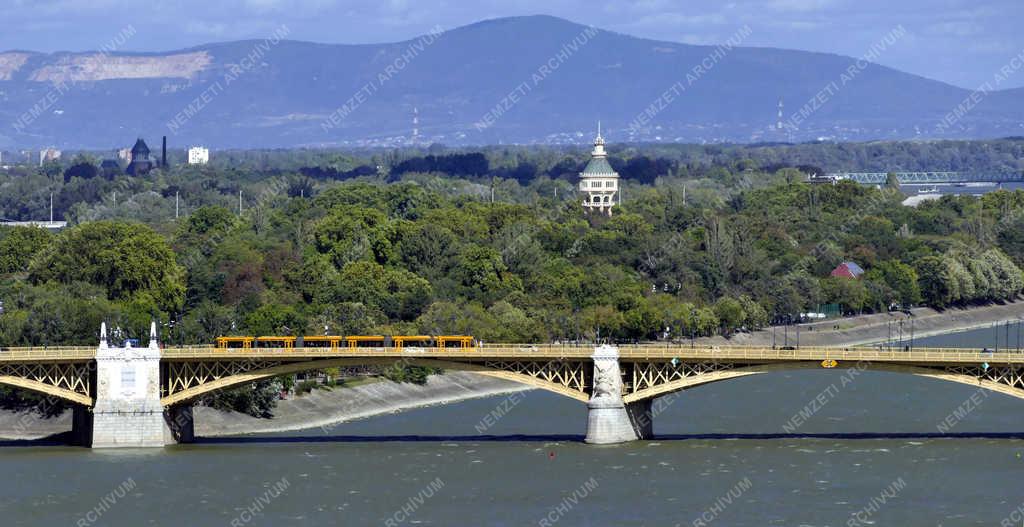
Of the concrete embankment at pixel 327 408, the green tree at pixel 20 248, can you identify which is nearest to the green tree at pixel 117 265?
the green tree at pixel 20 248

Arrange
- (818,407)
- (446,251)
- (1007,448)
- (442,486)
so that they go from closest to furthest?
1. (442,486)
2. (1007,448)
3. (818,407)
4. (446,251)

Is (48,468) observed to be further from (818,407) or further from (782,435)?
(818,407)

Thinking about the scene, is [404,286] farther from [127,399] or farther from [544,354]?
[544,354]

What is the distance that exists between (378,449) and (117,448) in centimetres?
1197

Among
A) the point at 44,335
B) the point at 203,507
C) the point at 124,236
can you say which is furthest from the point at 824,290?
the point at 203,507

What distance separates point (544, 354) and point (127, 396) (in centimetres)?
1932

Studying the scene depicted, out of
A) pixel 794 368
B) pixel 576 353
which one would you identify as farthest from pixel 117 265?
pixel 794 368

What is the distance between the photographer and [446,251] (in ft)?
593

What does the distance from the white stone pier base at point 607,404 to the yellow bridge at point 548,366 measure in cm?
5

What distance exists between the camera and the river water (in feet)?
281

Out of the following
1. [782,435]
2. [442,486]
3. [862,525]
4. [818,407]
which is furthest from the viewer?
[818,407]

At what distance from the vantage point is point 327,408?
123 metres

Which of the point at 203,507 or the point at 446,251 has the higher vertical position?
the point at 446,251

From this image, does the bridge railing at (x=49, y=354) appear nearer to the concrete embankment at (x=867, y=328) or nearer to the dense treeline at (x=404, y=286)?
the dense treeline at (x=404, y=286)
